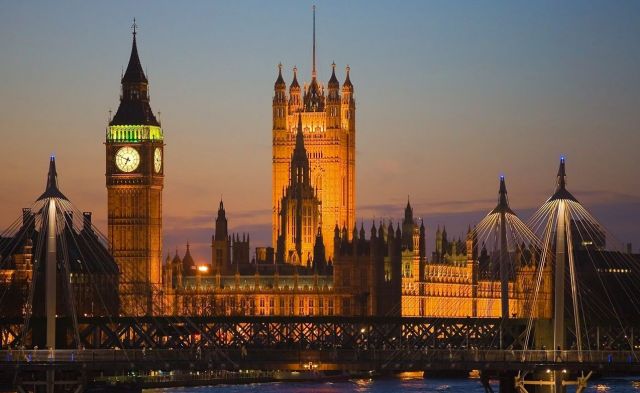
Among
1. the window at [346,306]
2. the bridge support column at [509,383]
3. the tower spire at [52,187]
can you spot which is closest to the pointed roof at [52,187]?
the tower spire at [52,187]

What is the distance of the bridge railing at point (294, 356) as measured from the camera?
330 feet

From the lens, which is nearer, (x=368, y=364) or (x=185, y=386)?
(x=368, y=364)

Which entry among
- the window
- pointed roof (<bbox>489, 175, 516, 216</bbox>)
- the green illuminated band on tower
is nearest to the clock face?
the green illuminated band on tower

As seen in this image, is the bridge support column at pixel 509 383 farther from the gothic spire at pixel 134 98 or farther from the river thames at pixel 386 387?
the gothic spire at pixel 134 98

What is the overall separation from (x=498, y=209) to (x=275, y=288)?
78.2 meters

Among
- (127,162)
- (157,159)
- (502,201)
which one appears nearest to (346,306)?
(157,159)

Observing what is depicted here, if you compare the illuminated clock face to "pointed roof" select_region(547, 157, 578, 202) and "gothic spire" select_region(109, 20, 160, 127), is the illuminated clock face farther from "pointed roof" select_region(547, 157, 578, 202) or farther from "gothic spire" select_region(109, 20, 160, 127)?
"pointed roof" select_region(547, 157, 578, 202)

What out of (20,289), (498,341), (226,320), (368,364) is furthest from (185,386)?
(368,364)

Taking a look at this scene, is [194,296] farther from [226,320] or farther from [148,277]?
[226,320]

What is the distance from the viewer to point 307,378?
15825cm

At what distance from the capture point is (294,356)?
106562 mm

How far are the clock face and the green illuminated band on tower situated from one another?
0.96 m

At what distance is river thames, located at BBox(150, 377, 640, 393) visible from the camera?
459 feet

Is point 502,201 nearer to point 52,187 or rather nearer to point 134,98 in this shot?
point 52,187
